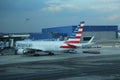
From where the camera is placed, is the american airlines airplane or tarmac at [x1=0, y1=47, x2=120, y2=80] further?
the american airlines airplane

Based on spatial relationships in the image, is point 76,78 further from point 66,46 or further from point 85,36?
point 85,36

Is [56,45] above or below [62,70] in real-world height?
above

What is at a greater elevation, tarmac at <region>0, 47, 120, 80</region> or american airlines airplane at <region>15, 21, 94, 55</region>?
american airlines airplane at <region>15, 21, 94, 55</region>

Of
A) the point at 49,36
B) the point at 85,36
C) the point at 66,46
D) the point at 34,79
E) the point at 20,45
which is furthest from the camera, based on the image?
the point at 85,36

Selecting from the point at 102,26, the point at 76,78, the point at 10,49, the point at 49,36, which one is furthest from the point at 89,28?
the point at 76,78

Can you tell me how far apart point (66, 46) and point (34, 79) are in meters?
33.6

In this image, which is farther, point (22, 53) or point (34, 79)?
point (22, 53)

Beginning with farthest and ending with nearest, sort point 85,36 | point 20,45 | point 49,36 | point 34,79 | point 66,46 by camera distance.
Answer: point 85,36
point 49,36
point 20,45
point 66,46
point 34,79

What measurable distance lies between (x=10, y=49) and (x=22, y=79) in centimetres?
4509

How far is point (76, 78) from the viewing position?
20.7m

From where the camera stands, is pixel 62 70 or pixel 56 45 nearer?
pixel 62 70

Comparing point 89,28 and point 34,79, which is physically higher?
point 89,28

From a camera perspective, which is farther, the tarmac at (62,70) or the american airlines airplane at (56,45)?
the american airlines airplane at (56,45)

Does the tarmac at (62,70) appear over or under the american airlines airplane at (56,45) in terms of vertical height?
under
